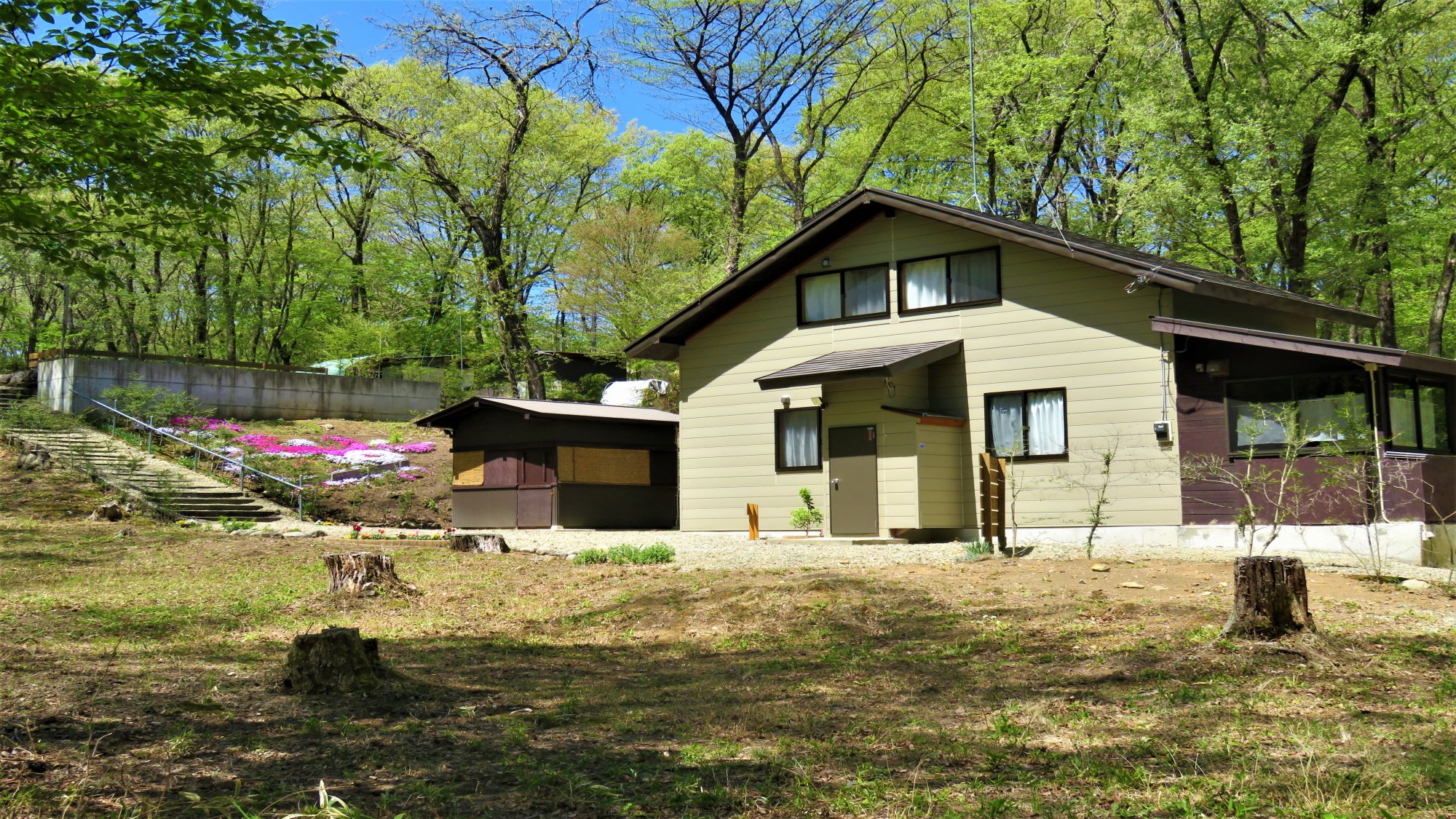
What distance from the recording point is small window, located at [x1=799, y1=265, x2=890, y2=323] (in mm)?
19578

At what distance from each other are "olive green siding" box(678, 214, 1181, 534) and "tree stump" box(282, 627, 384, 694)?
12.2 meters

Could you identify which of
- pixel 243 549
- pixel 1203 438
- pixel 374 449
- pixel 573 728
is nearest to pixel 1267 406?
pixel 1203 438

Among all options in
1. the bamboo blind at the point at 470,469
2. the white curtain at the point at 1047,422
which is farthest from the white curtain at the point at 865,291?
the bamboo blind at the point at 470,469

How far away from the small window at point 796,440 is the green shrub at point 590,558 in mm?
6089

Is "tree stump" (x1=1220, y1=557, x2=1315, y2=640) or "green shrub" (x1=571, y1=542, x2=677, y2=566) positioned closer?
"tree stump" (x1=1220, y1=557, x2=1315, y2=640)

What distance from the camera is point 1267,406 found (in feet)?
50.0

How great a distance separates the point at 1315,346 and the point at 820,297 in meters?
8.75

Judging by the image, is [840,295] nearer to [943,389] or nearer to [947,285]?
[947,285]

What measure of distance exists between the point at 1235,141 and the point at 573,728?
2069 centimetres

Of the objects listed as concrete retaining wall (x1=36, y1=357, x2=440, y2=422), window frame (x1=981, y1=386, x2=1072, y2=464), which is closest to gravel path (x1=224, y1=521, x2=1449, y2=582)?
window frame (x1=981, y1=386, x2=1072, y2=464)

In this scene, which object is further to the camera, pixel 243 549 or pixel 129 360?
pixel 129 360

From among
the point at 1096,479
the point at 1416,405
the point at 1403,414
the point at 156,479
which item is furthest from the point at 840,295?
the point at 156,479

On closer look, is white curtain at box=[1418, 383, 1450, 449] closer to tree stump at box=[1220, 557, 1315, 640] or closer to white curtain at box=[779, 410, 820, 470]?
white curtain at box=[779, 410, 820, 470]

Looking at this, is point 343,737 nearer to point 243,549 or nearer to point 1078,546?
point 243,549
